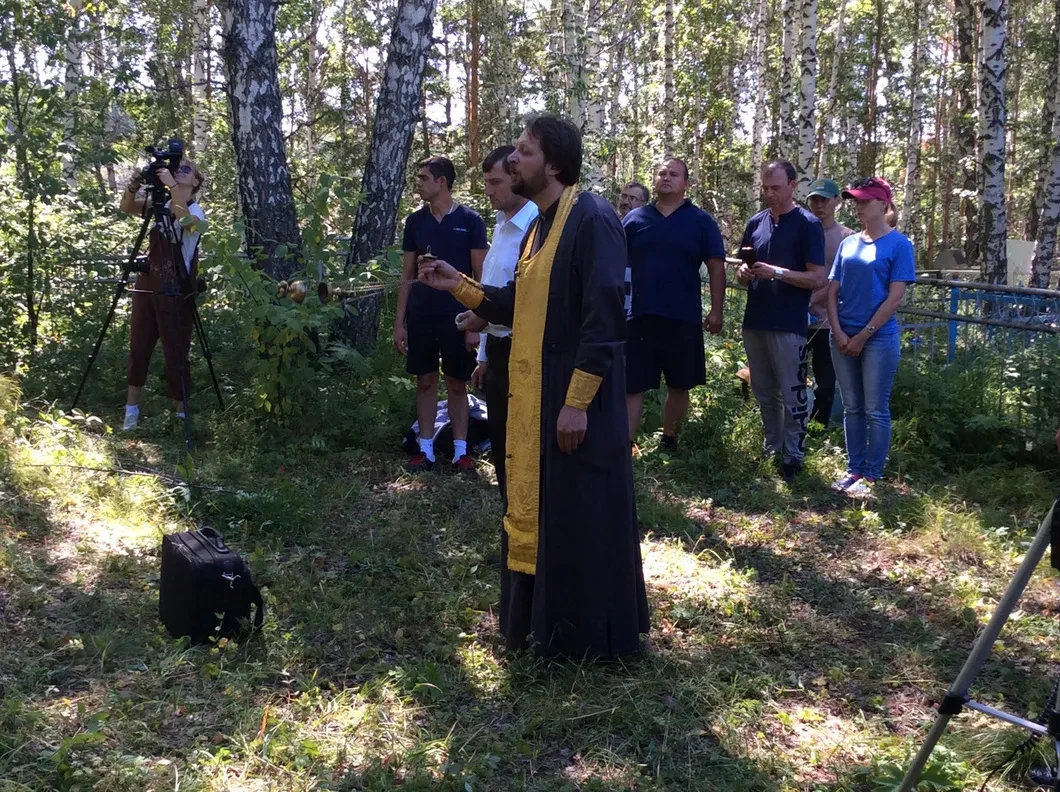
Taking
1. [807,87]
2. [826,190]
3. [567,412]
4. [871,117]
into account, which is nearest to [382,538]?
[567,412]

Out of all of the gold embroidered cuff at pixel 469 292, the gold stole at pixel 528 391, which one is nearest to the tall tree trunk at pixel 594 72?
the gold embroidered cuff at pixel 469 292

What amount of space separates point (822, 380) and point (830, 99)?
18360mm

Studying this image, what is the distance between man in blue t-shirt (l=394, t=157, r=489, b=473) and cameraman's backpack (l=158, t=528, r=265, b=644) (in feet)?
7.36

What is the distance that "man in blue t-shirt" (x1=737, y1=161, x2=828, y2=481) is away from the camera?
225 inches

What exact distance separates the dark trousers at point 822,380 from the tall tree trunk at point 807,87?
24.4 ft

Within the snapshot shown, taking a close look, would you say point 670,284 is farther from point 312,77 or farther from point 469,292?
point 312,77

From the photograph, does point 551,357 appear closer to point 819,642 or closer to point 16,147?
point 819,642

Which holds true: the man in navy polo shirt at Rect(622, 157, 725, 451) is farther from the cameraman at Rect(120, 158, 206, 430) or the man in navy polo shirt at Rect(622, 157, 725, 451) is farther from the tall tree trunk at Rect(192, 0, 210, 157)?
the tall tree trunk at Rect(192, 0, 210, 157)

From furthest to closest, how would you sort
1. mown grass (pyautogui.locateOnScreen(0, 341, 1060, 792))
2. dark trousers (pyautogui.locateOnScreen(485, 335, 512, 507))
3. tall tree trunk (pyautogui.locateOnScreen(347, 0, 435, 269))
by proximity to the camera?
tall tree trunk (pyautogui.locateOnScreen(347, 0, 435, 269)) → dark trousers (pyautogui.locateOnScreen(485, 335, 512, 507)) → mown grass (pyautogui.locateOnScreen(0, 341, 1060, 792))

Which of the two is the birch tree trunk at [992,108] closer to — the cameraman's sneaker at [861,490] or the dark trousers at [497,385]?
the cameraman's sneaker at [861,490]

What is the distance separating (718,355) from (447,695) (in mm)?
4779

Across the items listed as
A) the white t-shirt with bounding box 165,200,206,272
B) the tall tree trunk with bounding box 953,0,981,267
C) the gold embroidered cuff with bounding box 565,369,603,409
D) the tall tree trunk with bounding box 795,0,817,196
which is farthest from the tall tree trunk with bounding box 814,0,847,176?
the gold embroidered cuff with bounding box 565,369,603,409

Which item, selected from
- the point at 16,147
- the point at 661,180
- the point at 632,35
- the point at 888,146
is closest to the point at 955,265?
the point at 632,35

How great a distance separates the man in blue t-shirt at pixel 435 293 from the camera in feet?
18.6
